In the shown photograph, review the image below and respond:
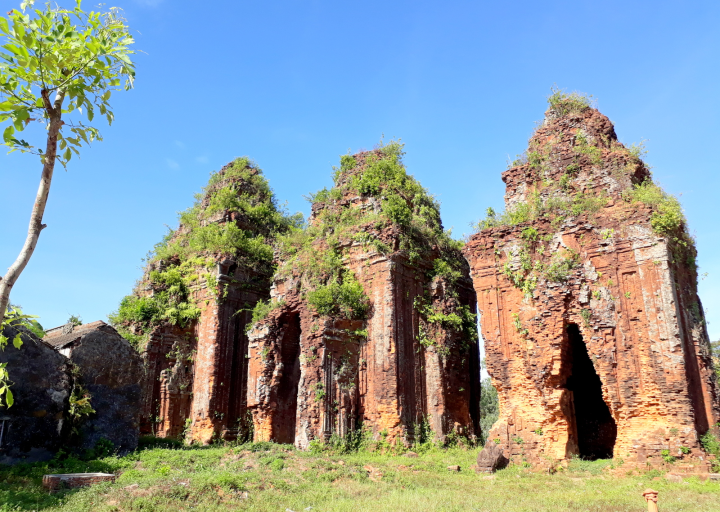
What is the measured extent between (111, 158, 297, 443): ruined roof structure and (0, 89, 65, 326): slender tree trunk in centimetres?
1732

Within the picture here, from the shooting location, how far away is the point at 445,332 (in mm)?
18422

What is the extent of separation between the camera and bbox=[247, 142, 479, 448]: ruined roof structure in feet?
56.5

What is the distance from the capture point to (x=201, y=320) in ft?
74.3

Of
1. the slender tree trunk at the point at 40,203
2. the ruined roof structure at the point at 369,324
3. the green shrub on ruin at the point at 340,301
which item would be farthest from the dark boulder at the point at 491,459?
the slender tree trunk at the point at 40,203

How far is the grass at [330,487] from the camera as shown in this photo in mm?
10234

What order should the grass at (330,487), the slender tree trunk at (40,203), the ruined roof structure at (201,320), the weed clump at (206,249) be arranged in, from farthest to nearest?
the weed clump at (206,249), the ruined roof structure at (201,320), the grass at (330,487), the slender tree trunk at (40,203)

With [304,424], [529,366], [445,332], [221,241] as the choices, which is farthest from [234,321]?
[529,366]

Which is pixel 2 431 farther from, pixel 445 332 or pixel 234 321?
pixel 445 332

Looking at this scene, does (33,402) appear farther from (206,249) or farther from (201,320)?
(206,249)

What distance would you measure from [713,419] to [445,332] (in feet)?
25.1

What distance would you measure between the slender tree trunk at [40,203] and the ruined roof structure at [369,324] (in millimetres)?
13173

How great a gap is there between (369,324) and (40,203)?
13814mm

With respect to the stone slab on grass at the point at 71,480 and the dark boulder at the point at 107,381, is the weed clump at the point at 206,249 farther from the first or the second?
the stone slab on grass at the point at 71,480

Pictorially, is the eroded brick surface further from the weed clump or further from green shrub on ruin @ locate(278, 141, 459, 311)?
green shrub on ruin @ locate(278, 141, 459, 311)
